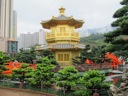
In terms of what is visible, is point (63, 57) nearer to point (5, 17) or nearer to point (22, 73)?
point (22, 73)

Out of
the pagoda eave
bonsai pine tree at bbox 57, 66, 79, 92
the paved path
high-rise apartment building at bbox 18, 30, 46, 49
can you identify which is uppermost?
high-rise apartment building at bbox 18, 30, 46, 49

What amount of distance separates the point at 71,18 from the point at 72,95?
14057 mm

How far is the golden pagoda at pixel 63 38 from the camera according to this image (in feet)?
83.9

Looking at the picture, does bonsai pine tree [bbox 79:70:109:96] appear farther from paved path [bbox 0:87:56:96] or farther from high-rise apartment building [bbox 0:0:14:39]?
high-rise apartment building [bbox 0:0:14:39]

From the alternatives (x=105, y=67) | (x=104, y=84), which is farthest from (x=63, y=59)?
(x=104, y=84)

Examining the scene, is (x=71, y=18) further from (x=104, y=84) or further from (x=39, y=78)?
(x=104, y=84)

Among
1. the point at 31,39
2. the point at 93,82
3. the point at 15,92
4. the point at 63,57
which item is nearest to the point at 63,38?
the point at 63,57

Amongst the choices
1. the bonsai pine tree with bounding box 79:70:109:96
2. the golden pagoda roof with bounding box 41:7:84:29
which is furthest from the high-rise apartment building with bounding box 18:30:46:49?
the bonsai pine tree with bounding box 79:70:109:96

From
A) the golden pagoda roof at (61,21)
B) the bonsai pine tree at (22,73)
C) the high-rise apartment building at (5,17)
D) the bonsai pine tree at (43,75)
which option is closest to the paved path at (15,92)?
the bonsai pine tree at (22,73)

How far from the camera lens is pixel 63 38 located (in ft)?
87.5

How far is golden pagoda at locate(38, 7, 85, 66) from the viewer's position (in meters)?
25.6

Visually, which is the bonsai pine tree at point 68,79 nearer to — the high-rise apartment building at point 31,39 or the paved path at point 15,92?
the paved path at point 15,92

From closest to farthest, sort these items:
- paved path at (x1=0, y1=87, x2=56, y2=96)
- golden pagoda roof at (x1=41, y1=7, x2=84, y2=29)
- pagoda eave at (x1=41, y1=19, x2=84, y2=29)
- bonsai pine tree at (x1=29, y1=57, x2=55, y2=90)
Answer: bonsai pine tree at (x1=29, y1=57, x2=55, y2=90)
paved path at (x1=0, y1=87, x2=56, y2=96)
golden pagoda roof at (x1=41, y1=7, x2=84, y2=29)
pagoda eave at (x1=41, y1=19, x2=84, y2=29)

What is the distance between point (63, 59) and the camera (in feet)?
84.8
